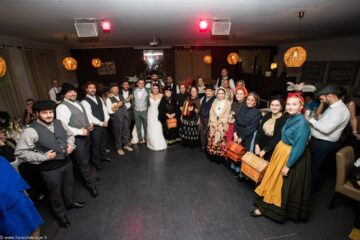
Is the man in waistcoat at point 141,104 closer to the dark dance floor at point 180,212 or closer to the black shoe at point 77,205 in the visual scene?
the dark dance floor at point 180,212

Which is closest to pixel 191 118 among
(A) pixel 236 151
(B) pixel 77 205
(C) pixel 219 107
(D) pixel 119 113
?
(C) pixel 219 107

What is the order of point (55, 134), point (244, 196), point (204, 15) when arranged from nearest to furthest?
point (55, 134) → point (244, 196) → point (204, 15)

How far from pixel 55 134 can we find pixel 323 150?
3.32 meters

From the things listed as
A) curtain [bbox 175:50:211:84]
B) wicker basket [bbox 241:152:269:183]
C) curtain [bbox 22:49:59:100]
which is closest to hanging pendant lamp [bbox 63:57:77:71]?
curtain [bbox 22:49:59:100]

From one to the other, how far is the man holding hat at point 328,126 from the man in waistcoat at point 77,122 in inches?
124

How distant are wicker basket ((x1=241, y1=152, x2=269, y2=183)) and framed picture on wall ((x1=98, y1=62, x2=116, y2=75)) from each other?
9.21m

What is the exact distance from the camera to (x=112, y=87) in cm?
383

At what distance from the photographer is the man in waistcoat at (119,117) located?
12.4 feet

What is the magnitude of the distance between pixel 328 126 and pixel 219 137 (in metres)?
1.59

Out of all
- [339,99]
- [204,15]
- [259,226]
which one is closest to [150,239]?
[259,226]

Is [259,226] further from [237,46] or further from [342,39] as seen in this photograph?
[237,46]

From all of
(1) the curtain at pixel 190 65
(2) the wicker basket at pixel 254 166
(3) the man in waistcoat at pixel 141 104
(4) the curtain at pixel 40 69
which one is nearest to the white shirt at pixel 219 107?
(2) the wicker basket at pixel 254 166

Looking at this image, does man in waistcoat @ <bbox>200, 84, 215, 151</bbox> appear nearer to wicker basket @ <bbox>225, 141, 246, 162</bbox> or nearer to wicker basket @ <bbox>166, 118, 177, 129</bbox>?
wicker basket @ <bbox>166, 118, 177, 129</bbox>

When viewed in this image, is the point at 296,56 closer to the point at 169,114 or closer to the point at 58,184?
the point at 169,114
